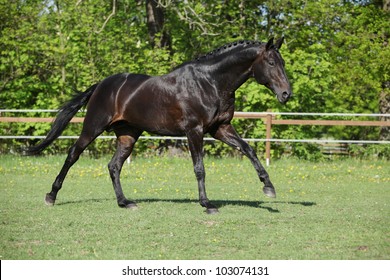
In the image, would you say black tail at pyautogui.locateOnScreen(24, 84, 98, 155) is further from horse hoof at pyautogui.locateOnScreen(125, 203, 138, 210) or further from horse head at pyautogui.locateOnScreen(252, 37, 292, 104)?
horse head at pyautogui.locateOnScreen(252, 37, 292, 104)

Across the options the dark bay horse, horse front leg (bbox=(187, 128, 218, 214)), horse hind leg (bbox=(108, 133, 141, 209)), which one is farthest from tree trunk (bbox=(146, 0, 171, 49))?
horse front leg (bbox=(187, 128, 218, 214))

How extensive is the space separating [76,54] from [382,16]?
9.94m

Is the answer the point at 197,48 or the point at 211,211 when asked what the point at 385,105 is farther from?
the point at 211,211

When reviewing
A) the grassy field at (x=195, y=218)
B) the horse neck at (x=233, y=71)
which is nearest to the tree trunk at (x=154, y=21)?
the grassy field at (x=195, y=218)

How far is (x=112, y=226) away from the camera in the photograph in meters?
8.09

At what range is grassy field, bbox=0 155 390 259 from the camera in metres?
6.70

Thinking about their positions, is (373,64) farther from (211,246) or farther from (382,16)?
(211,246)

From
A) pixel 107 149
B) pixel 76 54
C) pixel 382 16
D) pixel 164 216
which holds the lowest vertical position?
pixel 107 149

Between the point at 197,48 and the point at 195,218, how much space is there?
13590mm

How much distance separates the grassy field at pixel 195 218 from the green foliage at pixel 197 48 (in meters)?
4.85

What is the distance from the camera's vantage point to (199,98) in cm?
889

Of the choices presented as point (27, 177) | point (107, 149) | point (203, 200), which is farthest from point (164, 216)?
point (107, 149)

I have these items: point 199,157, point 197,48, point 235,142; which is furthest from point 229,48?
point 197,48

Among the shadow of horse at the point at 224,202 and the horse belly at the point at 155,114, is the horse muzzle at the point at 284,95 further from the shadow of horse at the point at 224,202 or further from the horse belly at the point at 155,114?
the shadow of horse at the point at 224,202
